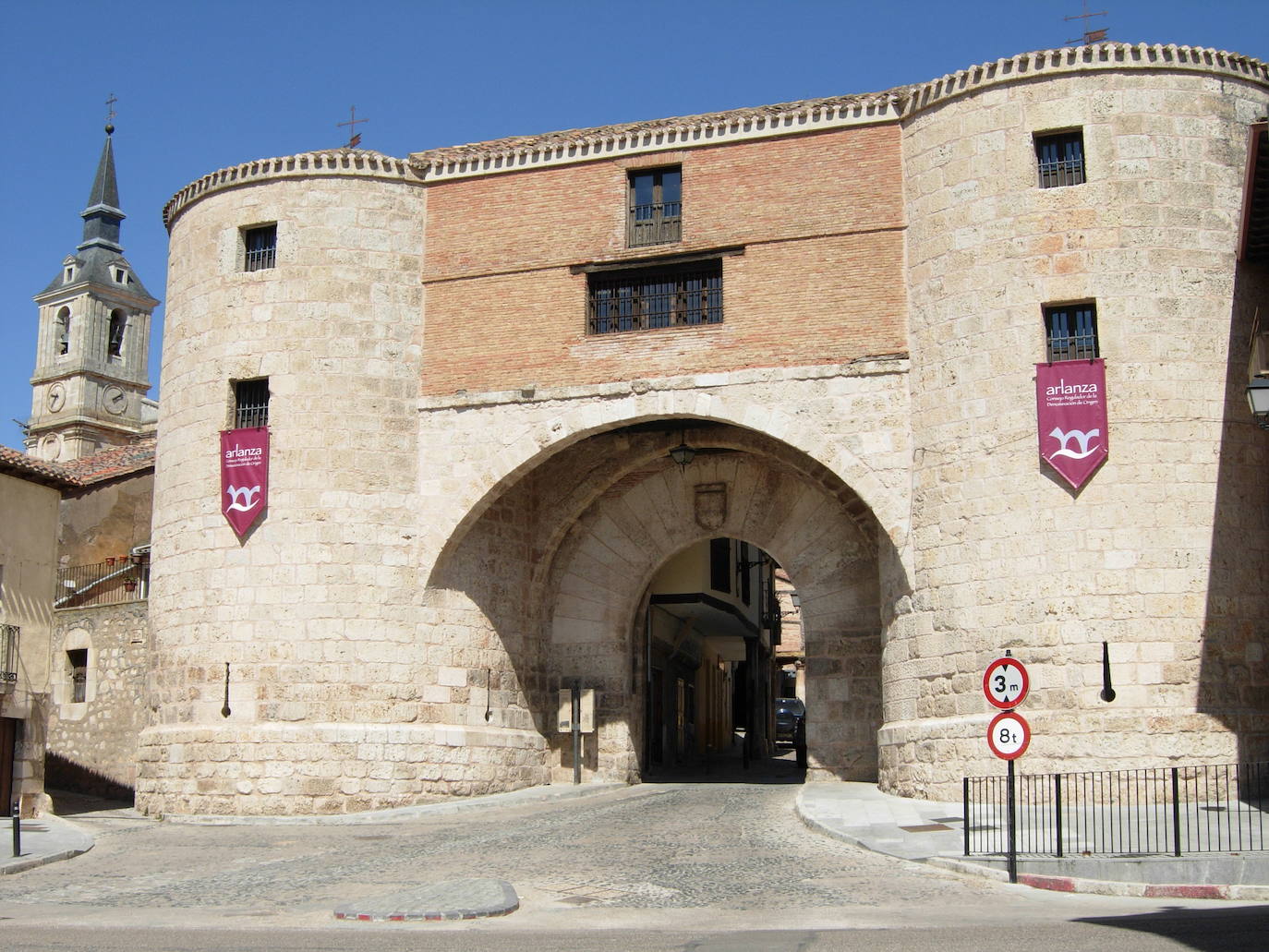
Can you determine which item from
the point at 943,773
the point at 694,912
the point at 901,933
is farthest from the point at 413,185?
the point at 901,933

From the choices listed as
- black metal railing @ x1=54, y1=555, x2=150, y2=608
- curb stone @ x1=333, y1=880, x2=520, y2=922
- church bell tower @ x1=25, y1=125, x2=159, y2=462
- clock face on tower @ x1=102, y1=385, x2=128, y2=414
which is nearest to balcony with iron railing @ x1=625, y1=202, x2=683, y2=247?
curb stone @ x1=333, y1=880, x2=520, y2=922

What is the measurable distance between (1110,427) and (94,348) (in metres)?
60.0

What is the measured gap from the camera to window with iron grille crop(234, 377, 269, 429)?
22078 mm

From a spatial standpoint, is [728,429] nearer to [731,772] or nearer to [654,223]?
[654,223]

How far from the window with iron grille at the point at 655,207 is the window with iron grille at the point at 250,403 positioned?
5880 mm

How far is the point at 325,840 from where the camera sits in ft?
57.5

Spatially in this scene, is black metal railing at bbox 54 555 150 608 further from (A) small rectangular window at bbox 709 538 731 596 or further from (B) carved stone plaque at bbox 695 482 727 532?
(B) carved stone plaque at bbox 695 482 727 532

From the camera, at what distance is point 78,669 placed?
27.7 meters

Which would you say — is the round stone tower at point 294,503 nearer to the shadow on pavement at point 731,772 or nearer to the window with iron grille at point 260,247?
the window with iron grille at point 260,247

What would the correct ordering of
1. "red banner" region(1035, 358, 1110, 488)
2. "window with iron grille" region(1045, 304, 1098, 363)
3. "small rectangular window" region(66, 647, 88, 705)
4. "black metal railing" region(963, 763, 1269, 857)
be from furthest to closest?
"small rectangular window" region(66, 647, 88, 705) → "window with iron grille" region(1045, 304, 1098, 363) → "red banner" region(1035, 358, 1110, 488) → "black metal railing" region(963, 763, 1269, 857)

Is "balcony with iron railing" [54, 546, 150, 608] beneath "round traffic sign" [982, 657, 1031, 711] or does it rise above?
above

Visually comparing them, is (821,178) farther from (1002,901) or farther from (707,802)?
(1002,901)

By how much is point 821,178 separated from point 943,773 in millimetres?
8311

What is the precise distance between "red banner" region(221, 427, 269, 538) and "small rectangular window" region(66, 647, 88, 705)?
7821 millimetres
